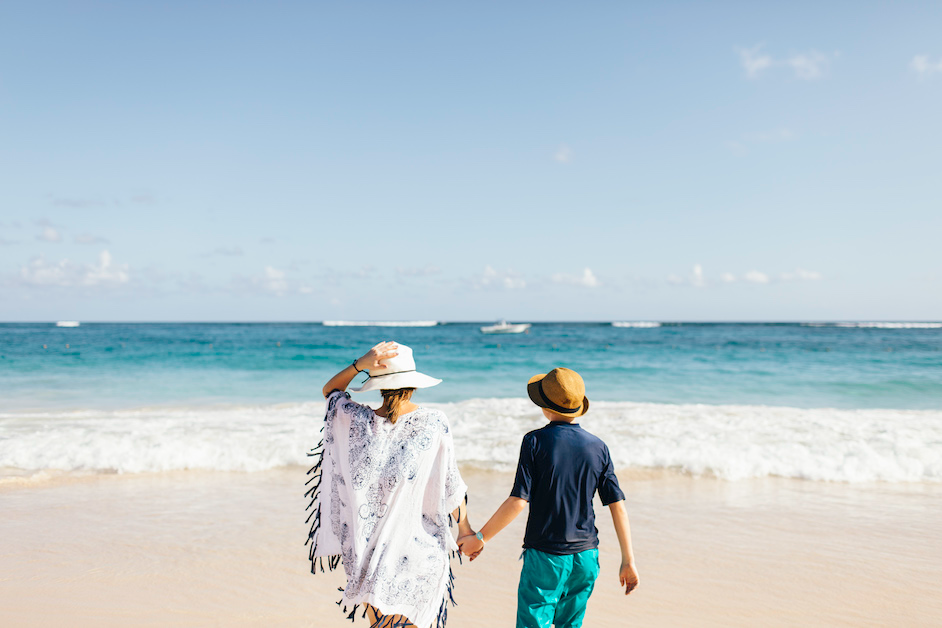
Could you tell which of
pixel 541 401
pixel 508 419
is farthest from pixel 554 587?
pixel 508 419

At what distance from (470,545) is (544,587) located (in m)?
0.36

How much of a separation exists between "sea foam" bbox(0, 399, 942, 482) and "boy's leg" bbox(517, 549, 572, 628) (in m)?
5.12

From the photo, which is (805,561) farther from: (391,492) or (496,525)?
(391,492)

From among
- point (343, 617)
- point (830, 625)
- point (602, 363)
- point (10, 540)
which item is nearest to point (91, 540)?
point (10, 540)

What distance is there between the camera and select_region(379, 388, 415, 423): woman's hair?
2.39 m

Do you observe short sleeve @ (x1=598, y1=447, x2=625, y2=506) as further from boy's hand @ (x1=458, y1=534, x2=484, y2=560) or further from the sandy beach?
the sandy beach

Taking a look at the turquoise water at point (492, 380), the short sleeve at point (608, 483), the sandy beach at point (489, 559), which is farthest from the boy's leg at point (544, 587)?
the turquoise water at point (492, 380)

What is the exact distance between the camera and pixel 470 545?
2.52 m

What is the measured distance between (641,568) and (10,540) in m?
5.33

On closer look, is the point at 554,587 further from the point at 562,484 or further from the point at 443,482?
the point at 443,482

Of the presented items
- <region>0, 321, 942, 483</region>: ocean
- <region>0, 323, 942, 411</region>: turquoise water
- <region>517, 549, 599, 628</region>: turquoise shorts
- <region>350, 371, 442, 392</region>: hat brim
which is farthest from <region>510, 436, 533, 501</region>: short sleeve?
<region>0, 323, 942, 411</region>: turquoise water

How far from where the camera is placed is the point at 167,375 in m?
21.0

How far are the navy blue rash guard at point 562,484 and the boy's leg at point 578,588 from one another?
0.15 feet

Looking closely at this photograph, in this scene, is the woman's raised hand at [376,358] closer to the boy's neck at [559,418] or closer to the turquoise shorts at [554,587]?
the boy's neck at [559,418]
